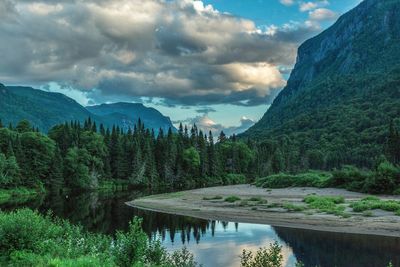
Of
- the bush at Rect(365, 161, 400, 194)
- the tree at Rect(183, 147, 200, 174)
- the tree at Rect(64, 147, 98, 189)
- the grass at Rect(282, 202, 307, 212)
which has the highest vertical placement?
the tree at Rect(183, 147, 200, 174)

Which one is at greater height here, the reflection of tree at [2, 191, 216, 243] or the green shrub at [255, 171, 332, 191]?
the green shrub at [255, 171, 332, 191]

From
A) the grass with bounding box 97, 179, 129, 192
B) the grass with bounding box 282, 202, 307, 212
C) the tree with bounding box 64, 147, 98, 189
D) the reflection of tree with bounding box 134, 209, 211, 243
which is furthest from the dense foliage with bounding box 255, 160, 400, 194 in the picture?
the tree with bounding box 64, 147, 98, 189

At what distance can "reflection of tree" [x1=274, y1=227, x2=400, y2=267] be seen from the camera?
35900mm

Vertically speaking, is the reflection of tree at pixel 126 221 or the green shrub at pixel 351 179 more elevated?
the green shrub at pixel 351 179

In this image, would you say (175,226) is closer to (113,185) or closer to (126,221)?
(126,221)

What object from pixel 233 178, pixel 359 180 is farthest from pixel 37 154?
pixel 359 180

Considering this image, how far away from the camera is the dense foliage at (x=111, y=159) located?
4685 inches

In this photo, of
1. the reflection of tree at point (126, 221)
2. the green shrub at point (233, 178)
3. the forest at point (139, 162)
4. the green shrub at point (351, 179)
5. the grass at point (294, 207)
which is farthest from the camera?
the green shrub at point (233, 178)

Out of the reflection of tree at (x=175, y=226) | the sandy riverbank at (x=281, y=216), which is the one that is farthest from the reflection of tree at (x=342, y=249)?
the reflection of tree at (x=175, y=226)

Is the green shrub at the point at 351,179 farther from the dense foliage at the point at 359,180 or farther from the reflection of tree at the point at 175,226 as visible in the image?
the reflection of tree at the point at 175,226

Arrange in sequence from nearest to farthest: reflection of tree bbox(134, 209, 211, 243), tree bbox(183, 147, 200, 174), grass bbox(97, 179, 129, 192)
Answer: reflection of tree bbox(134, 209, 211, 243)
grass bbox(97, 179, 129, 192)
tree bbox(183, 147, 200, 174)

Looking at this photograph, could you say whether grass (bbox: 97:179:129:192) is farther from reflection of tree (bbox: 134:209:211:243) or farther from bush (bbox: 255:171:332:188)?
reflection of tree (bbox: 134:209:211:243)

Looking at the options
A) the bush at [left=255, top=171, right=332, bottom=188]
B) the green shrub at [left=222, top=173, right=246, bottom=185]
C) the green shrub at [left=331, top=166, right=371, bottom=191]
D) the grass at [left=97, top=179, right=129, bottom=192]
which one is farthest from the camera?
the green shrub at [left=222, top=173, right=246, bottom=185]

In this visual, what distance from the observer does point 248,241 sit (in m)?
46.0
